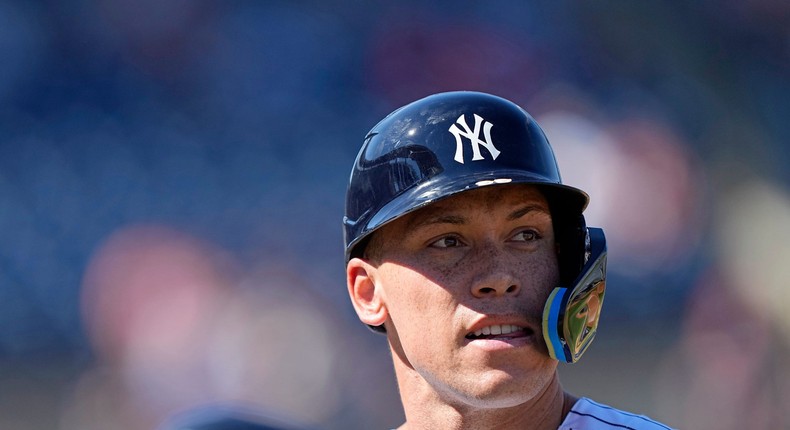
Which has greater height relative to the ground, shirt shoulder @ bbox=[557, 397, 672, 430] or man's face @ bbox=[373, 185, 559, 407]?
man's face @ bbox=[373, 185, 559, 407]

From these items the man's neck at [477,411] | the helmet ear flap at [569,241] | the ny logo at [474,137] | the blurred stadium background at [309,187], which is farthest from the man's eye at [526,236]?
the blurred stadium background at [309,187]

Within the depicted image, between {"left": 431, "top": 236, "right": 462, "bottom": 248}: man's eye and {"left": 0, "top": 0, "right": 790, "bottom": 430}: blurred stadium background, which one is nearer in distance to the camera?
{"left": 431, "top": 236, "right": 462, "bottom": 248}: man's eye

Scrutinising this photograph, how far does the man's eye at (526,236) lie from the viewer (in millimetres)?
2514

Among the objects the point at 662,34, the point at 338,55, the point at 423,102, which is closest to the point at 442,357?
the point at 423,102

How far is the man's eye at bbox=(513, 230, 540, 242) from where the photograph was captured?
8.25ft

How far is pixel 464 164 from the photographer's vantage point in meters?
2.50

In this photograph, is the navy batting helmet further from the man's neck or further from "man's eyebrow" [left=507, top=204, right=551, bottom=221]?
the man's neck

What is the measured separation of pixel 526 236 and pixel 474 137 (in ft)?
1.00

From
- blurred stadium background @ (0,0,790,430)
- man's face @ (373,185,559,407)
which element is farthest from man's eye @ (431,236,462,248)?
blurred stadium background @ (0,0,790,430)

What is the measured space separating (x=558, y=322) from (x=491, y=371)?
21 cm

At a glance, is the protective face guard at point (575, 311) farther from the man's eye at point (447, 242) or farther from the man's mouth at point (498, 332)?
the man's eye at point (447, 242)

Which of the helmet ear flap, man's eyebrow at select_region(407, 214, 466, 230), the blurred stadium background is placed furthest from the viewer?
the blurred stadium background

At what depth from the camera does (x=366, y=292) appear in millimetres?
2729

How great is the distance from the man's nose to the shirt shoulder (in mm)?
427
